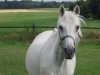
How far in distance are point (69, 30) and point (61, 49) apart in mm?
480

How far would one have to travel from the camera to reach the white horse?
4285 mm

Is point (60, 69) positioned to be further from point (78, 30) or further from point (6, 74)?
point (6, 74)

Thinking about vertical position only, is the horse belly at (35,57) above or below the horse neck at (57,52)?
below

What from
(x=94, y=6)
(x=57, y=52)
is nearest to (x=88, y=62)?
(x=57, y=52)

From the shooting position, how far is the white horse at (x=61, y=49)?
4.29 m

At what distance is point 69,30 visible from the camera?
4.36 meters

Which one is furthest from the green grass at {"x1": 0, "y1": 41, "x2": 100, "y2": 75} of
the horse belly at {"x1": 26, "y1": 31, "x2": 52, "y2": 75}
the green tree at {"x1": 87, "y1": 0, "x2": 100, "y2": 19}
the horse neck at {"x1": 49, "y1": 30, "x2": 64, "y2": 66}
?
the green tree at {"x1": 87, "y1": 0, "x2": 100, "y2": 19}

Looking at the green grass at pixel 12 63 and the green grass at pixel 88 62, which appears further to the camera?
the green grass at pixel 88 62

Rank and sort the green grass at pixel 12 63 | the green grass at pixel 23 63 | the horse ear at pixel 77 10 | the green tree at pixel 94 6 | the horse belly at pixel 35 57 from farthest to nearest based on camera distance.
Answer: the green tree at pixel 94 6 → the green grass at pixel 23 63 → the green grass at pixel 12 63 → the horse belly at pixel 35 57 → the horse ear at pixel 77 10

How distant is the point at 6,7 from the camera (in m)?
74.6

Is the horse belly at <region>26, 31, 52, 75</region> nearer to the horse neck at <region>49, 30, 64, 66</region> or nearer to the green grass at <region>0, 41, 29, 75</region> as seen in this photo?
the horse neck at <region>49, 30, 64, 66</region>

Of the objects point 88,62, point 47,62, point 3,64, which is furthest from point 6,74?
point 47,62

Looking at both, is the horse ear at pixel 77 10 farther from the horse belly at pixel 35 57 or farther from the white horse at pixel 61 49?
the horse belly at pixel 35 57

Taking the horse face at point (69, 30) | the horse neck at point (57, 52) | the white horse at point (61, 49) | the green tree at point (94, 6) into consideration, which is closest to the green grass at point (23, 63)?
the white horse at point (61, 49)
